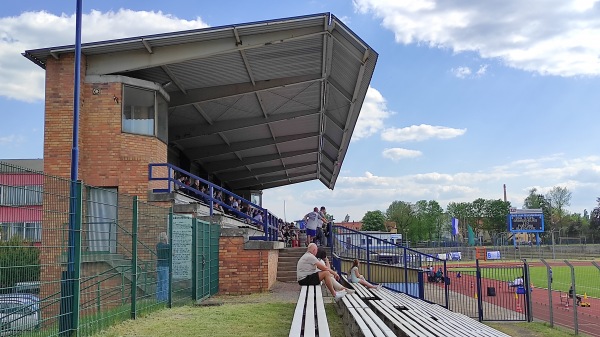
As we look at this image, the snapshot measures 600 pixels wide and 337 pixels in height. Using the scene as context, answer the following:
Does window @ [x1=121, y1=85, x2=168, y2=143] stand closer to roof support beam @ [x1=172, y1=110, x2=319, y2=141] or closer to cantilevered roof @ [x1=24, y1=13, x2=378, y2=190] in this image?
cantilevered roof @ [x1=24, y1=13, x2=378, y2=190]

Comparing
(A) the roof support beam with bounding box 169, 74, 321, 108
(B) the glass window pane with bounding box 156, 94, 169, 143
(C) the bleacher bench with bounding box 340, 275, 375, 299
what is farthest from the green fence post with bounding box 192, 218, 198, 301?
(A) the roof support beam with bounding box 169, 74, 321, 108

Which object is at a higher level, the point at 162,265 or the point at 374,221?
the point at 374,221

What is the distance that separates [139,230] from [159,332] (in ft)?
8.63

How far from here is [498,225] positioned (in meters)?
121

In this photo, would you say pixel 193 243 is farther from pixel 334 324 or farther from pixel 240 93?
pixel 240 93

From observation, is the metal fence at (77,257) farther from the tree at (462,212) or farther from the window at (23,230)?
the tree at (462,212)

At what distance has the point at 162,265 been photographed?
1241cm

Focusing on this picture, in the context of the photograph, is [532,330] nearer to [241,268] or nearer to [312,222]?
[241,268]

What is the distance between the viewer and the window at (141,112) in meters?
17.7

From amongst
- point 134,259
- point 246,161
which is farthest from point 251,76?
point 246,161

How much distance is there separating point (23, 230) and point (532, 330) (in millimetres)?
11958

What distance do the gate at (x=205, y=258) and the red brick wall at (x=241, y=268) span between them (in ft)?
0.78

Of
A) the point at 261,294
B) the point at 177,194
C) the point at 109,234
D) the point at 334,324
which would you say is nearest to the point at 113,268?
the point at 109,234

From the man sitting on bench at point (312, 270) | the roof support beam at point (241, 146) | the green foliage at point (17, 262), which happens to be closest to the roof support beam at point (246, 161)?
the roof support beam at point (241, 146)
